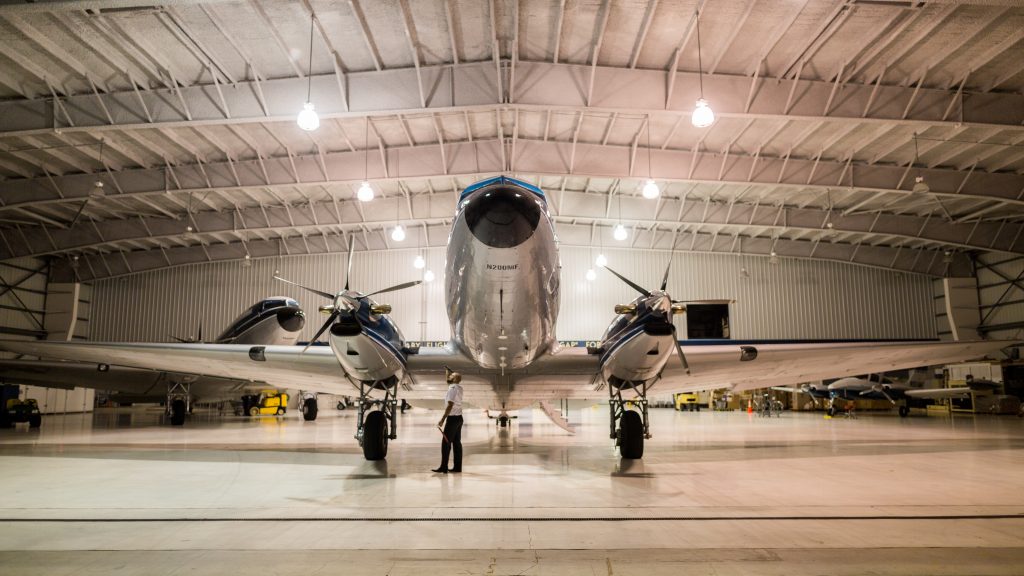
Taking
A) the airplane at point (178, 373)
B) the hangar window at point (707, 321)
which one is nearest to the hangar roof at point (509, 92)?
the airplane at point (178, 373)

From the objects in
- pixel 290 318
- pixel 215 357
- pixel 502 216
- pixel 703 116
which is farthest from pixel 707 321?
pixel 502 216

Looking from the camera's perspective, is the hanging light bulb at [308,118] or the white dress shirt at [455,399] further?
the hanging light bulb at [308,118]

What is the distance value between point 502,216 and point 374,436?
198 inches

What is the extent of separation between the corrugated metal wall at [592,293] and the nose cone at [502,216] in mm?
26650

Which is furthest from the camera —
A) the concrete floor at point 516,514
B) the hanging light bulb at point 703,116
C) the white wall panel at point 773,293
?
the white wall panel at point 773,293

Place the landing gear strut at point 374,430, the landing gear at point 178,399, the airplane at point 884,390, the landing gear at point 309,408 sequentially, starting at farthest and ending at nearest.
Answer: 1. the airplane at point 884,390
2. the landing gear at point 309,408
3. the landing gear at point 178,399
4. the landing gear strut at point 374,430

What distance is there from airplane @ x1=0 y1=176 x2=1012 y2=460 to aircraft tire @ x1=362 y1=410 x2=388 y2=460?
3 centimetres

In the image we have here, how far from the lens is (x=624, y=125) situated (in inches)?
806

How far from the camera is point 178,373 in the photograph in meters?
20.2

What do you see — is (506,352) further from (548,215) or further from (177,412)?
(177,412)

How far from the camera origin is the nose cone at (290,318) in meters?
19.1

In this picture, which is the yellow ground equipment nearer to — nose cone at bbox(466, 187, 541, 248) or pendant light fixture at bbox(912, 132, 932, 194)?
nose cone at bbox(466, 187, 541, 248)

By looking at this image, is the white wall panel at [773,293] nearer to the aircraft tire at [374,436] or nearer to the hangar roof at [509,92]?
the hangar roof at [509,92]

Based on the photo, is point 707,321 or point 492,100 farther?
point 707,321
